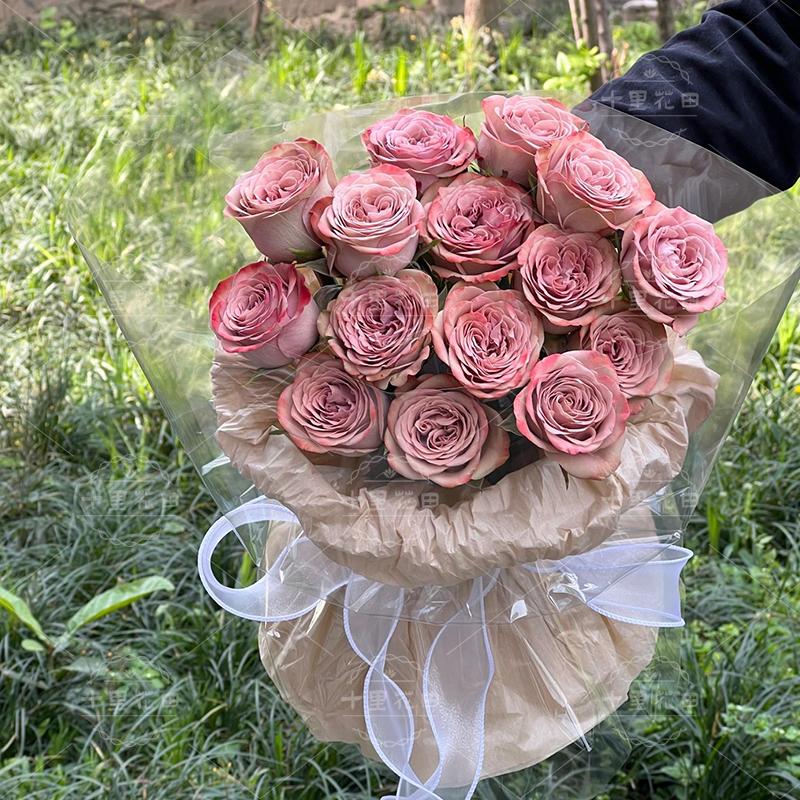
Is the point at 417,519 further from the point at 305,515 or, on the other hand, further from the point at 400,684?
the point at 400,684

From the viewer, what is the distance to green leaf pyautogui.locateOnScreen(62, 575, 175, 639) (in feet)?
5.10

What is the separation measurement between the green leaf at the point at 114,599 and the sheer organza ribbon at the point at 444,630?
84 centimetres

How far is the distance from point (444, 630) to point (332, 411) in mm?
223

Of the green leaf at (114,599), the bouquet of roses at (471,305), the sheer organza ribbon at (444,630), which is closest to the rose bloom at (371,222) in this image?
the bouquet of roses at (471,305)

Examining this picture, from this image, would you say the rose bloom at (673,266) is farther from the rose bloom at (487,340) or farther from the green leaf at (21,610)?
the green leaf at (21,610)

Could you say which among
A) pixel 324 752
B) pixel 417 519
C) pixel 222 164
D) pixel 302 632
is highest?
pixel 222 164

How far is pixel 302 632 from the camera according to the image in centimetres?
82

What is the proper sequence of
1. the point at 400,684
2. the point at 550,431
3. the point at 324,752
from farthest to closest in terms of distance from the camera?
the point at 324,752 → the point at 400,684 → the point at 550,431

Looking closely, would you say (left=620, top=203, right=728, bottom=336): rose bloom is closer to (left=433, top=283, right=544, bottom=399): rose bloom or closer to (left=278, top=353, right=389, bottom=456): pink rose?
(left=433, top=283, right=544, bottom=399): rose bloom

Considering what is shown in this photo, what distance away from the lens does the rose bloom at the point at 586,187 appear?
637 millimetres

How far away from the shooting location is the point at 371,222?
623 mm

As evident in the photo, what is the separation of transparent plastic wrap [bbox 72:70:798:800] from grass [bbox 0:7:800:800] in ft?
0.05

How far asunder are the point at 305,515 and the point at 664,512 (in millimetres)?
332

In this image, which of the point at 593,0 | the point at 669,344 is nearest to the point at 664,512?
the point at 669,344
